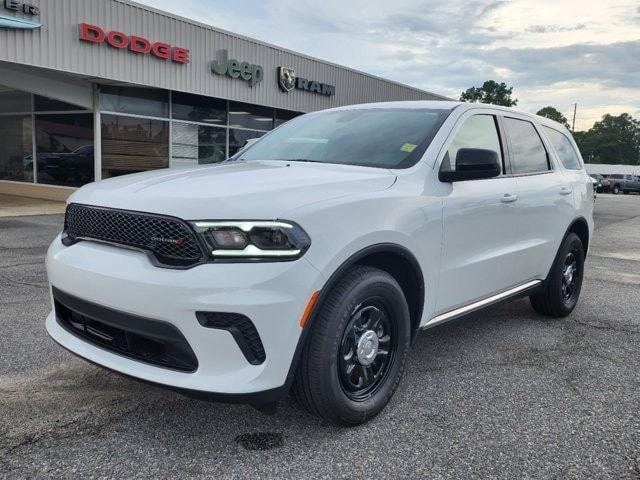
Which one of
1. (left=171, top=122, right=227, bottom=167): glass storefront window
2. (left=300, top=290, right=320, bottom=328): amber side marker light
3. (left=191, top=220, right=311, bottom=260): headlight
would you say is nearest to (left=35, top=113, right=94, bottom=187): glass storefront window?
(left=171, top=122, right=227, bottom=167): glass storefront window

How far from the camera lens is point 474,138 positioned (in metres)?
3.96

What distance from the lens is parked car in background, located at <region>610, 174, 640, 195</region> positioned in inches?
1812

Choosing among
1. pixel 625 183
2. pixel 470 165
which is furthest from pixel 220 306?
pixel 625 183

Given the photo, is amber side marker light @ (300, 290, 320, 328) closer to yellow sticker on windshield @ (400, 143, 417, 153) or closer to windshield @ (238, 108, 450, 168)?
windshield @ (238, 108, 450, 168)

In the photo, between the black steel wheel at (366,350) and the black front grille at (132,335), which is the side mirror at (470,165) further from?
the black front grille at (132,335)

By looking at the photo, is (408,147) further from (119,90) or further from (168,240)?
(119,90)

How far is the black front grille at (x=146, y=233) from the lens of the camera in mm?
2470

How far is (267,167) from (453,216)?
115 cm

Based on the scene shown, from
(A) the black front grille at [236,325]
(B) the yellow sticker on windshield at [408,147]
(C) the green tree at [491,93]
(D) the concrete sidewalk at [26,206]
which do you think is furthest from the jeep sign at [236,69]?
(C) the green tree at [491,93]

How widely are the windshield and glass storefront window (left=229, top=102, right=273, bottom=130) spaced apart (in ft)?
47.4

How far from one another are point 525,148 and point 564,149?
1.03 meters

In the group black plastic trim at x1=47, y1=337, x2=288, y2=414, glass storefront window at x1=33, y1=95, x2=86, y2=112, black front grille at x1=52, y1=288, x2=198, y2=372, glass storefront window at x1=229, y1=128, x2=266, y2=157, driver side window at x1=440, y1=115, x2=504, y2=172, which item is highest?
glass storefront window at x1=33, y1=95, x2=86, y2=112

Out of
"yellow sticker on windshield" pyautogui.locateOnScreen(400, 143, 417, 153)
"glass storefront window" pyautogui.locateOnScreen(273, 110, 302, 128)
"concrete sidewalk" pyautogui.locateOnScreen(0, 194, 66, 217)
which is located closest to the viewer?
"yellow sticker on windshield" pyautogui.locateOnScreen(400, 143, 417, 153)

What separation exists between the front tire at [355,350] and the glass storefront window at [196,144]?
1432cm
